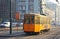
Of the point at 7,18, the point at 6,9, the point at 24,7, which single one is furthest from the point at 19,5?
the point at 7,18

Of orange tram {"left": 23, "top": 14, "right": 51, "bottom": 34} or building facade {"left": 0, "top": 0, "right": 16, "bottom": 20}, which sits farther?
building facade {"left": 0, "top": 0, "right": 16, "bottom": 20}

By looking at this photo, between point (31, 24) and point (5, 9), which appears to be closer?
point (31, 24)

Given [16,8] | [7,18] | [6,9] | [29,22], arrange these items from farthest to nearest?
[16,8] → [6,9] → [7,18] → [29,22]

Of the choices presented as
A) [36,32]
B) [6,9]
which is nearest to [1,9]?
[6,9]

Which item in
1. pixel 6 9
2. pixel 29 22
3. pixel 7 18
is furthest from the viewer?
pixel 6 9

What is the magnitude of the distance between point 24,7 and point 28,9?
2.97 m

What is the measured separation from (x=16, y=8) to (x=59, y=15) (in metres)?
16.3

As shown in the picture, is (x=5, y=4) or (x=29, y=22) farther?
(x=5, y=4)

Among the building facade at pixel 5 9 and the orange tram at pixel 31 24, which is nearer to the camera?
the orange tram at pixel 31 24

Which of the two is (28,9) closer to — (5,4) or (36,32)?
(5,4)

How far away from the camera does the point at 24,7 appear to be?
3629 inches

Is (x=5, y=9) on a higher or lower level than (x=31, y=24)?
higher

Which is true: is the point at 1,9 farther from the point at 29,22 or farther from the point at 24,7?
the point at 29,22

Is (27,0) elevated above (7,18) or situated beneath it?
elevated above
